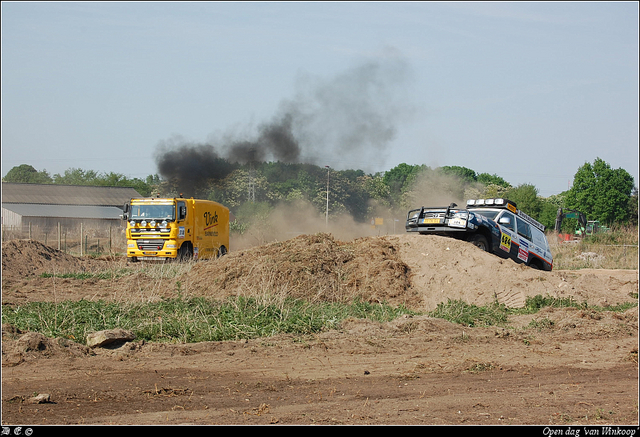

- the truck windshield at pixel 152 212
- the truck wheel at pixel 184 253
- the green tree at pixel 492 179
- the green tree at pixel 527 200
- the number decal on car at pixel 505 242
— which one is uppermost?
the green tree at pixel 492 179

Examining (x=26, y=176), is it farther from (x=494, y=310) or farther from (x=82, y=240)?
(x=494, y=310)

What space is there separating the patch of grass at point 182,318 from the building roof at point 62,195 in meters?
55.5

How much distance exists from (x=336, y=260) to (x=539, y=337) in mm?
6266

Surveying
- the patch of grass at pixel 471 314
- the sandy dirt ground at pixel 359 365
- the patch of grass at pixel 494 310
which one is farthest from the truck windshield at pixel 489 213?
the patch of grass at pixel 471 314

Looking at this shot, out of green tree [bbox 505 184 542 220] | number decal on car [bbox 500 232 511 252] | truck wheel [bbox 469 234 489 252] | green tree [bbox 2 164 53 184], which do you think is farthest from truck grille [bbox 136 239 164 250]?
green tree [bbox 2 164 53 184]

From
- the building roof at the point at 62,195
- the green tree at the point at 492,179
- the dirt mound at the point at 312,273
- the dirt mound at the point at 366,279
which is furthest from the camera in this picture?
the green tree at the point at 492,179

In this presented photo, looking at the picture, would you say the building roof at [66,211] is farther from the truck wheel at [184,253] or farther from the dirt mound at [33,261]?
the truck wheel at [184,253]

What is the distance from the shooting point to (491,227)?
17719mm

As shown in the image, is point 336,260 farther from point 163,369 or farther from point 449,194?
point 449,194

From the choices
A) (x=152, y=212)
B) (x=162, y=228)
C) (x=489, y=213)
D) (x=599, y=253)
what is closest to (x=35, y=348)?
(x=489, y=213)

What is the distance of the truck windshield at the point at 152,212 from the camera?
75.9ft

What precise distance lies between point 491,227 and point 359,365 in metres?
10.8

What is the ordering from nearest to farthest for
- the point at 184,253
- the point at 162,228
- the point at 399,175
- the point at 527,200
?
the point at 162,228, the point at 184,253, the point at 527,200, the point at 399,175

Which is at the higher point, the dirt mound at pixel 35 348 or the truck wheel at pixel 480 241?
the truck wheel at pixel 480 241
